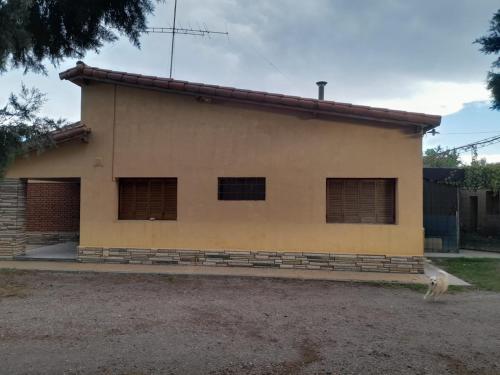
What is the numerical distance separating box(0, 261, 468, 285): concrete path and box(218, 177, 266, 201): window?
1737 mm

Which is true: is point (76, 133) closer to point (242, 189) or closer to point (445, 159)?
point (242, 189)

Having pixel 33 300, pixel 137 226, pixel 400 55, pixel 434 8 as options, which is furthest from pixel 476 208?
pixel 33 300

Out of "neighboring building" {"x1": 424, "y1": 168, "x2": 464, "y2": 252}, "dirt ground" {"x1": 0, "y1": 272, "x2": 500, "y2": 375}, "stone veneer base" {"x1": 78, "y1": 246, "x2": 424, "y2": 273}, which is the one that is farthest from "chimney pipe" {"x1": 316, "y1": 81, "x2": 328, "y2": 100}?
"dirt ground" {"x1": 0, "y1": 272, "x2": 500, "y2": 375}

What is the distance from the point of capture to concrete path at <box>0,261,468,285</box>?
898 centimetres

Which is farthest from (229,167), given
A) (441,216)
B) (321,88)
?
(441,216)

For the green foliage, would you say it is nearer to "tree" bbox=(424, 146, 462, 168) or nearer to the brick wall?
the brick wall

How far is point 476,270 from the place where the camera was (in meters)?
10.3

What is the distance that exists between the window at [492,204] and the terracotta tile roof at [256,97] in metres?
10.8

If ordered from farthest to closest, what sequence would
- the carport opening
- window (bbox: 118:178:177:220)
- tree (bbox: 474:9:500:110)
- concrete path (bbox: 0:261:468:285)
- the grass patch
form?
the carport opening, window (bbox: 118:178:177:220), concrete path (bbox: 0:261:468:285), the grass patch, tree (bbox: 474:9:500:110)

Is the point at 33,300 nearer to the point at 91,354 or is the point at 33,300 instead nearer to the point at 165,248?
the point at 91,354

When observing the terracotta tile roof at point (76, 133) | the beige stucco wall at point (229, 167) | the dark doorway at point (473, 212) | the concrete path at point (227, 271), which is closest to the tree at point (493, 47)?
the concrete path at point (227, 271)

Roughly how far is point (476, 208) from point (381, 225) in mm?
11752

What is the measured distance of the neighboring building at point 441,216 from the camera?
43.9ft

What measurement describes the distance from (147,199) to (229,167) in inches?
95.7
